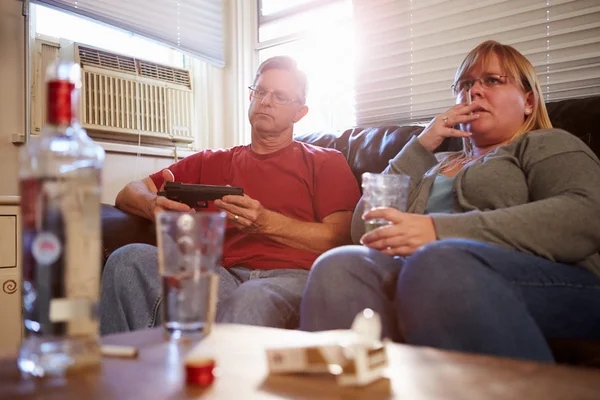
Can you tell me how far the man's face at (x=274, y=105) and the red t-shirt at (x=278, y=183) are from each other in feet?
0.30

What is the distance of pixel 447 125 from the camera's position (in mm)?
1461

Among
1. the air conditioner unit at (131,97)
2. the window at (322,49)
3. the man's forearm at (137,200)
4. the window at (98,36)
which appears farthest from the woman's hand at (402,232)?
the window at (98,36)

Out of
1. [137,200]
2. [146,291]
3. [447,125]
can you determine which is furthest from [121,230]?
[447,125]

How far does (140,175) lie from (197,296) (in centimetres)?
214

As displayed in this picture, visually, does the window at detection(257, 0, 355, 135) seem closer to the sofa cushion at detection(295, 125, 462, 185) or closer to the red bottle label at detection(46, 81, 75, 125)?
the sofa cushion at detection(295, 125, 462, 185)

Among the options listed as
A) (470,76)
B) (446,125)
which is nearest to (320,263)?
(446,125)

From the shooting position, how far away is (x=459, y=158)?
155 cm

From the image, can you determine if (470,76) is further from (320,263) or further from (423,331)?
(423,331)

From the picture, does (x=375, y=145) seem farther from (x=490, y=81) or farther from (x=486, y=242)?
(x=486, y=242)

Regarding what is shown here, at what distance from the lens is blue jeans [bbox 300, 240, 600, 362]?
817mm

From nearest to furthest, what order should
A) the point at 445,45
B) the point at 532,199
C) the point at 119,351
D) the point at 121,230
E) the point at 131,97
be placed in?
the point at 119,351, the point at 532,199, the point at 121,230, the point at 445,45, the point at 131,97

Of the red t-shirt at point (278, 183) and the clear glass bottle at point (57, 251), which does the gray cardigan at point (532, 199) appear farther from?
the clear glass bottle at point (57, 251)

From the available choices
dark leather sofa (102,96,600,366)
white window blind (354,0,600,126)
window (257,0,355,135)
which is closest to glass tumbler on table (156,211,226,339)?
dark leather sofa (102,96,600,366)

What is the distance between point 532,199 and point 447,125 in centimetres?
31
